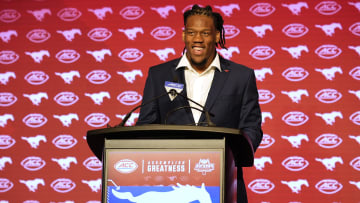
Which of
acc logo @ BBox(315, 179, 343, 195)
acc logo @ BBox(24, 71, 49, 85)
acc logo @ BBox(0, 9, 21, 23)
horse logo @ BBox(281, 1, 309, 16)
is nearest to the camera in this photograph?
acc logo @ BBox(315, 179, 343, 195)

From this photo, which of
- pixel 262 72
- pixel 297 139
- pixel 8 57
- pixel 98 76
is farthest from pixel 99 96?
pixel 297 139

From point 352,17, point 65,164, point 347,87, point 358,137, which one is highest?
point 352,17

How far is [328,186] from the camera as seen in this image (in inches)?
137

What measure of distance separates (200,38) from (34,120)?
2182 mm

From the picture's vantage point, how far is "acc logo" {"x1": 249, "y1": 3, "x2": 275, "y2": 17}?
147 inches

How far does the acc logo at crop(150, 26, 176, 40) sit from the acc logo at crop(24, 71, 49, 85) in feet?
3.03

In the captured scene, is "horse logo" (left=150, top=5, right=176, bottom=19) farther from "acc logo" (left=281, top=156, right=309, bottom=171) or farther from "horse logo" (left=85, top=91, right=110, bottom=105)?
"acc logo" (left=281, top=156, right=309, bottom=171)

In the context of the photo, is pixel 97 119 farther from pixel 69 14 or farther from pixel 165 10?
pixel 165 10

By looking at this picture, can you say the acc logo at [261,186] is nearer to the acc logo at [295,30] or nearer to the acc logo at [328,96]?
the acc logo at [328,96]

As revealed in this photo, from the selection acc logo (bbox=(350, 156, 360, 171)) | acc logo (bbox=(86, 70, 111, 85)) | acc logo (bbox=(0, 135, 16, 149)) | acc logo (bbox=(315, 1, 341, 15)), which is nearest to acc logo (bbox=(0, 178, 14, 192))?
acc logo (bbox=(0, 135, 16, 149))

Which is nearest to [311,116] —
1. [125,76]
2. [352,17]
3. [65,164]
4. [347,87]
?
[347,87]

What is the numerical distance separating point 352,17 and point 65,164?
2424 millimetres

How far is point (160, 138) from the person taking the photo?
1.53 m

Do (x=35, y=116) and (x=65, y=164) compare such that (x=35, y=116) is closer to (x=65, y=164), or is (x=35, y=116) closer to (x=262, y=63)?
(x=65, y=164)
